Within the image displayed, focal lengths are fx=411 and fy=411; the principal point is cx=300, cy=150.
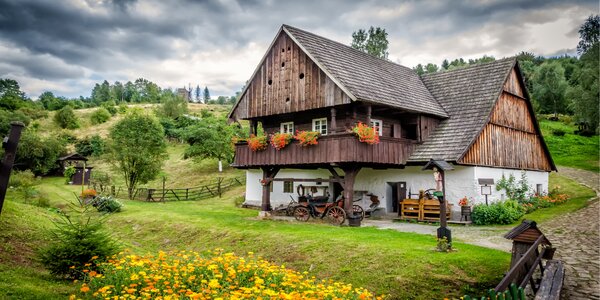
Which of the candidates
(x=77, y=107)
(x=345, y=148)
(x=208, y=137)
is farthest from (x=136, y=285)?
(x=77, y=107)

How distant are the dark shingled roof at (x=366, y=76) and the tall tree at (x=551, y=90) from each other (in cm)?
4738

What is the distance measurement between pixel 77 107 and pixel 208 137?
74.2m

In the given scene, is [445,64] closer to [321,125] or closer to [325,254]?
[321,125]

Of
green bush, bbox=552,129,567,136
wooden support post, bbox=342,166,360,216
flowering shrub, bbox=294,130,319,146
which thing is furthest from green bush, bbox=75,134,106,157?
green bush, bbox=552,129,567,136

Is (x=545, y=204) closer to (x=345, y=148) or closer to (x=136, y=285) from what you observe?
(x=345, y=148)

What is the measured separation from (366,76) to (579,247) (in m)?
12.4

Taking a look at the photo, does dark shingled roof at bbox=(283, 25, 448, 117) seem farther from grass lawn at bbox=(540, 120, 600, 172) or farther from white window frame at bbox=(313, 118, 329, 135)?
grass lawn at bbox=(540, 120, 600, 172)

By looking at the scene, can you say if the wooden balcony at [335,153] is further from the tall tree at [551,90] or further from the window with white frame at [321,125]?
the tall tree at [551,90]

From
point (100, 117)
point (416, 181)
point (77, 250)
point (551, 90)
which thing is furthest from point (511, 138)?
point (100, 117)

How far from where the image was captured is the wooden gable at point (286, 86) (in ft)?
65.6

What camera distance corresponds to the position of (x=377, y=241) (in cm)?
1404

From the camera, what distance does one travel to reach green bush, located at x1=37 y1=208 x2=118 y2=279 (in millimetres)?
8070

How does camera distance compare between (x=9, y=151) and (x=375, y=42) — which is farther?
(x=375, y=42)

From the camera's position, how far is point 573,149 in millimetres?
45188
